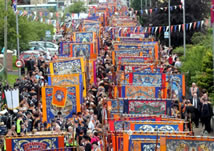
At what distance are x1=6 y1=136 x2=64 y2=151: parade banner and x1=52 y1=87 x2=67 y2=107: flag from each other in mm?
5469

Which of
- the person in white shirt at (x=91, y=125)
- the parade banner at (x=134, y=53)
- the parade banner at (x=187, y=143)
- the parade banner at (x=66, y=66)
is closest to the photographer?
the parade banner at (x=187, y=143)

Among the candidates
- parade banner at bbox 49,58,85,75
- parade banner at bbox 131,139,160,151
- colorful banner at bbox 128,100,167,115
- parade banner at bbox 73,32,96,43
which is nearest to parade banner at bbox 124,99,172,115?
colorful banner at bbox 128,100,167,115

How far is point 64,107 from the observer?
21406 millimetres

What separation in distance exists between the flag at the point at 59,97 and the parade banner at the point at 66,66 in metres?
4.91

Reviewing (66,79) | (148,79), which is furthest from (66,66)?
(148,79)

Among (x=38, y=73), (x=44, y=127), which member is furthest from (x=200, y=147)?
(x=38, y=73)

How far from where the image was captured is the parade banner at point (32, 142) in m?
15.8

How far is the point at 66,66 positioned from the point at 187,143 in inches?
579

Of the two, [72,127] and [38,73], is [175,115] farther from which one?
[38,73]

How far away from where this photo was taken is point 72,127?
17.3m

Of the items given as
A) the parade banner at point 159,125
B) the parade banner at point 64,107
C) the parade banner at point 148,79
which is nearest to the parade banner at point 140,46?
the parade banner at point 148,79

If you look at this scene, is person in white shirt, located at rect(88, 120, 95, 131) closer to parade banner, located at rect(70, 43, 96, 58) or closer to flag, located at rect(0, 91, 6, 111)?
flag, located at rect(0, 91, 6, 111)

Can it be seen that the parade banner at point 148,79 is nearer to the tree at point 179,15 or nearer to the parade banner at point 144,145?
the parade banner at point 144,145

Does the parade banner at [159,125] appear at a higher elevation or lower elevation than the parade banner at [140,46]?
lower
